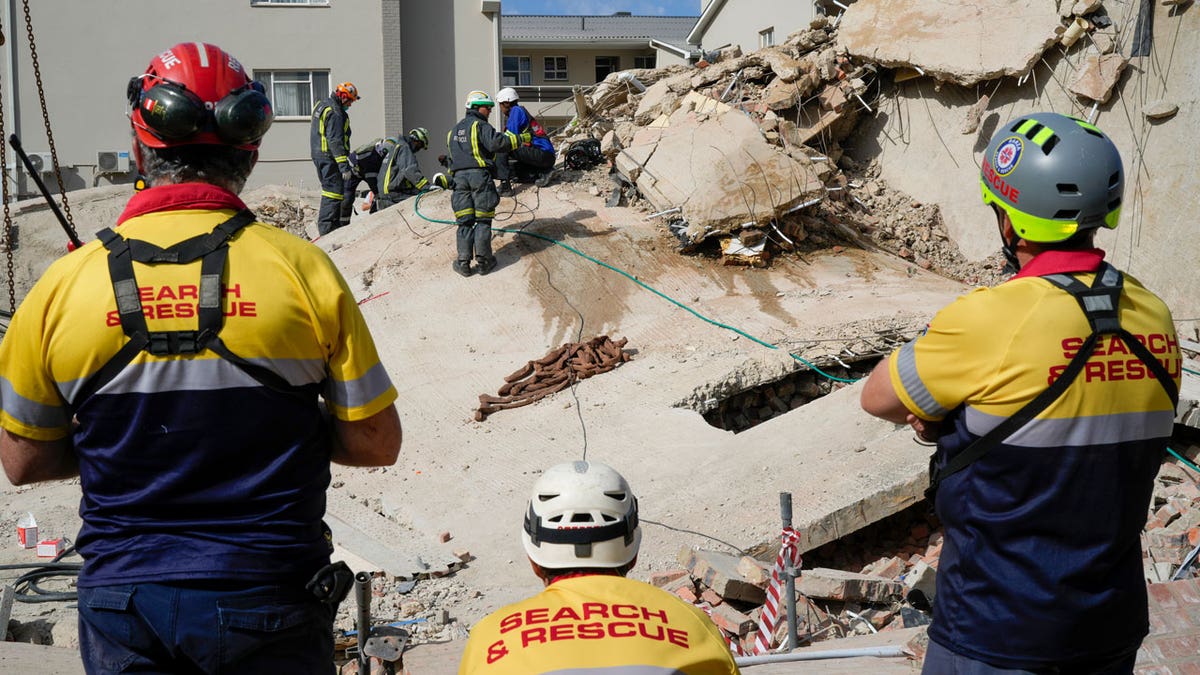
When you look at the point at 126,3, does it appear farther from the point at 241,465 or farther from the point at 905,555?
the point at 241,465

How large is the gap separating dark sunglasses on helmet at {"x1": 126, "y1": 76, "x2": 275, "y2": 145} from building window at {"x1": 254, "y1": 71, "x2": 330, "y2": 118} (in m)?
22.2

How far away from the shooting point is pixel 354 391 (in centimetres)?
221

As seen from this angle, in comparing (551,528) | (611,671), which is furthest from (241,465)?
(611,671)

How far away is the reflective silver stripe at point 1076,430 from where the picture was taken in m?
2.21

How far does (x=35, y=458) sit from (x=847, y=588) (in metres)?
4.02

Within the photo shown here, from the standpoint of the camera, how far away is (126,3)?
73.6 feet

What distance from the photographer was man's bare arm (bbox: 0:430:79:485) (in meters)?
2.18

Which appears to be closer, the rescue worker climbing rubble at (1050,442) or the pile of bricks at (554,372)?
the rescue worker climbing rubble at (1050,442)

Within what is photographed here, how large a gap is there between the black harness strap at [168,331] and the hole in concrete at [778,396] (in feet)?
21.9

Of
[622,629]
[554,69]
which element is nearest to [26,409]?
[622,629]

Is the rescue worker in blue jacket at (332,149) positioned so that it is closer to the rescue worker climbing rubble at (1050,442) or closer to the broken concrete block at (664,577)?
the broken concrete block at (664,577)

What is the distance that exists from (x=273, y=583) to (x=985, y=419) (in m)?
1.58

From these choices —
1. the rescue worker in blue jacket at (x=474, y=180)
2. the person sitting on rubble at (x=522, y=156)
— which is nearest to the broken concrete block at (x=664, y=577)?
the rescue worker in blue jacket at (x=474, y=180)

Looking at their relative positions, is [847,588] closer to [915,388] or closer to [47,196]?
[915,388]
